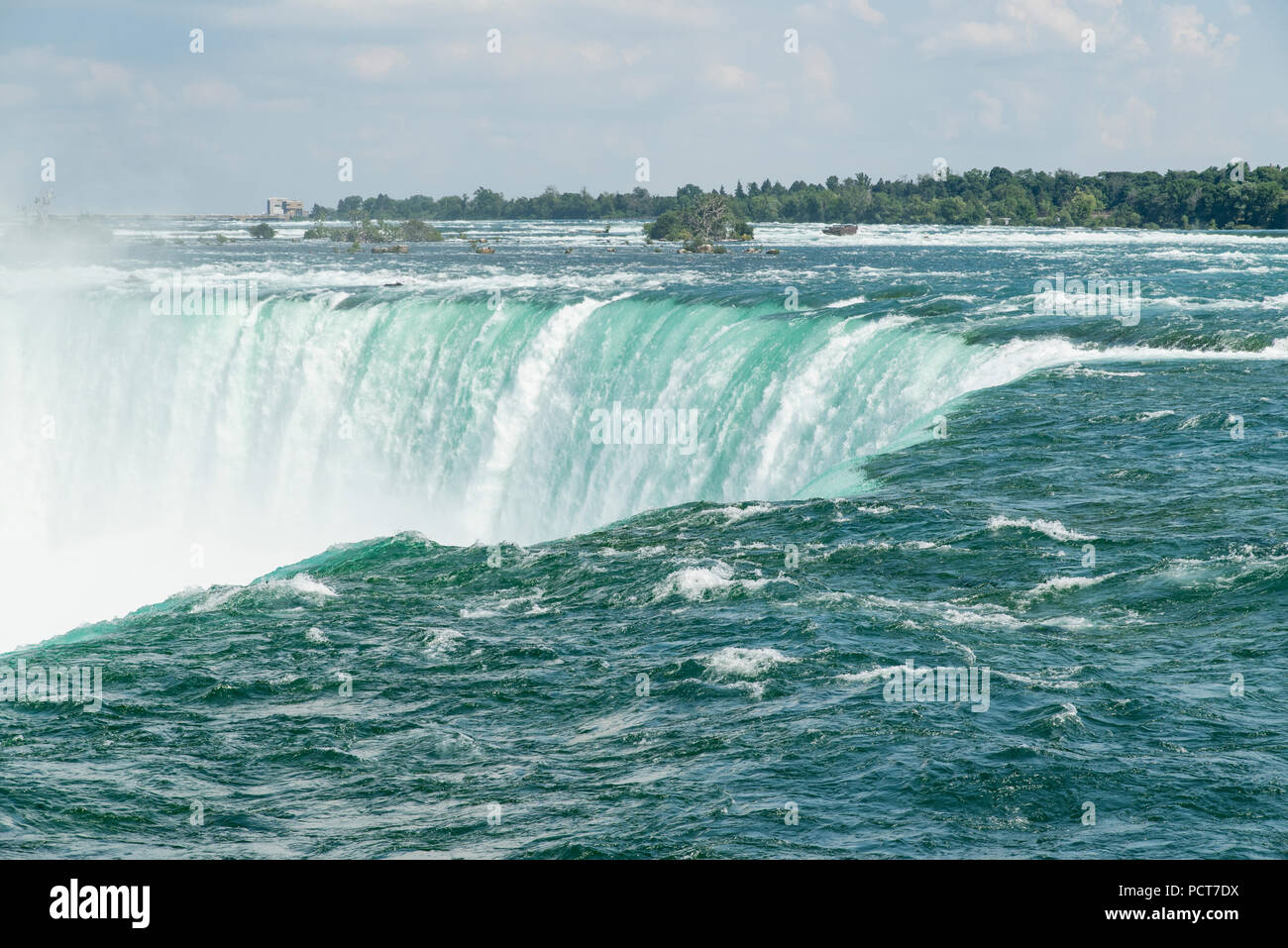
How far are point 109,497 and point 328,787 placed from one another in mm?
30563

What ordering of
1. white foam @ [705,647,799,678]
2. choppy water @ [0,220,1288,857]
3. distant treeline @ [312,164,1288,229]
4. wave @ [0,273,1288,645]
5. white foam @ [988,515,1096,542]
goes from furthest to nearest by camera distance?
1. distant treeline @ [312,164,1288,229]
2. wave @ [0,273,1288,645]
3. white foam @ [988,515,1096,542]
4. white foam @ [705,647,799,678]
5. choppy water @ [0,220,1288,857]

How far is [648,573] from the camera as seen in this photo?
1998cm

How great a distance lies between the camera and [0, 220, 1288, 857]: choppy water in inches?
480

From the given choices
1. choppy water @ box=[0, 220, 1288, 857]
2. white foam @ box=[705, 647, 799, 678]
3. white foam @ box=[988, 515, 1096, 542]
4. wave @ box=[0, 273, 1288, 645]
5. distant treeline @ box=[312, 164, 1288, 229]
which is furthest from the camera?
distant treeline @ box=[312, 164, 1288, 229]

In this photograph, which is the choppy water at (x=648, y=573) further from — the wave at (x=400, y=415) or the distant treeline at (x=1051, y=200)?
the distant treeline at (x=1051, y=200)

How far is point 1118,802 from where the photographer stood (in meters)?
11.5

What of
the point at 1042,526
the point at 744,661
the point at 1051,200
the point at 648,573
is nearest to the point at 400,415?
the point at 648,573

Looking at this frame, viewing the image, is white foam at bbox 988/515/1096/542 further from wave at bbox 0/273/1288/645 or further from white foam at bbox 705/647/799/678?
wave at bbox 0/273/1288/645

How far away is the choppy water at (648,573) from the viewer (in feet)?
40.0

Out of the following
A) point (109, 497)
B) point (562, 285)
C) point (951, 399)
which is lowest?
point (109, 497)

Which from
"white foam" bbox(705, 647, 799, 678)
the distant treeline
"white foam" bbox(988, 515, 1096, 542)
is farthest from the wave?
the distant treeline

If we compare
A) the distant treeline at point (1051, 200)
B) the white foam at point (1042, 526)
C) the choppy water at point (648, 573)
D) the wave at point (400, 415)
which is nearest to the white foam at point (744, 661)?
the choppy water at point (648, 573)
